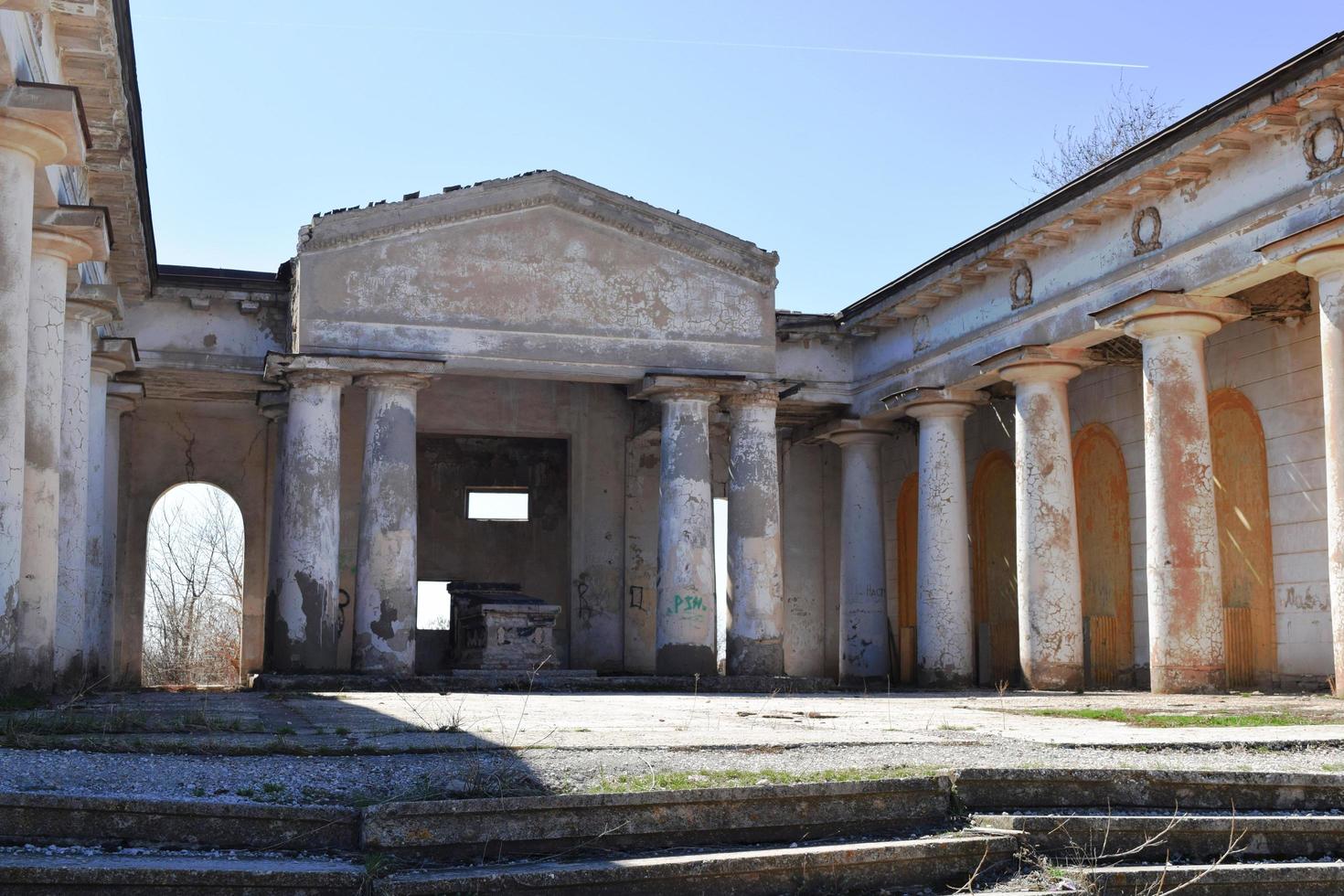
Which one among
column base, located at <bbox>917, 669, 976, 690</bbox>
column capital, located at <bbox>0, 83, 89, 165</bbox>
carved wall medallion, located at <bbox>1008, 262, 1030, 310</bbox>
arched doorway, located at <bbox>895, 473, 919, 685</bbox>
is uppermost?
carved wall medallion, located at <bbox>1008, 262, 1030, 310</bbox>

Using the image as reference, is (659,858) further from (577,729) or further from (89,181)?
(89,181)

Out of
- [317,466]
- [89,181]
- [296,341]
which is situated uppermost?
[89,181]

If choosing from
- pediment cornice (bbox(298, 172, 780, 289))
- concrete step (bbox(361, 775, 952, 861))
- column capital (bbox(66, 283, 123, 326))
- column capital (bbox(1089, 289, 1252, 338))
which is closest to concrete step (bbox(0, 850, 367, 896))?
concrete step (bbox(361, 775, 952, 861))

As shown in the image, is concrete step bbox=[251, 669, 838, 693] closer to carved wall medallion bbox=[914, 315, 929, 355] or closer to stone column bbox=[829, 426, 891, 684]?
stone column bbox=[829, 426, 891, 684]

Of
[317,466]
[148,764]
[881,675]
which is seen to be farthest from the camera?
[881,675]

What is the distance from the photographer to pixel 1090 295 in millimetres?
18312

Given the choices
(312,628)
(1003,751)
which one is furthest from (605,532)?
(1003,751)

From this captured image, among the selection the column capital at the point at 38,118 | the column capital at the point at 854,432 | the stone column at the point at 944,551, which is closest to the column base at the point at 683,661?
the stone column at the point at 944,551

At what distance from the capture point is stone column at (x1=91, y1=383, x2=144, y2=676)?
21.5 metres

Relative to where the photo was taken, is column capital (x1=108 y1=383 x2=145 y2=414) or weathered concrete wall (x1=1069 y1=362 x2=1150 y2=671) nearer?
weathered concrete wall (x1=1069 y1=362 x2=1150 y2=671)

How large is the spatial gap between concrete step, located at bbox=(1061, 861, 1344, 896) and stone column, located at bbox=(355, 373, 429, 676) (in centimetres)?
1481

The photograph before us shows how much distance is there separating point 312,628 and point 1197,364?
473 inches

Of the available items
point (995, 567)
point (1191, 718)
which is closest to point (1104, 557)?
point (995, 567)

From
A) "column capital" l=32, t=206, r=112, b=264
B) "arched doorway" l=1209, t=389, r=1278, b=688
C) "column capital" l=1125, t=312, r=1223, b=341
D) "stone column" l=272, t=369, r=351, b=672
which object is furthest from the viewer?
"stone column" l=272, t=369, r=351, b=672
